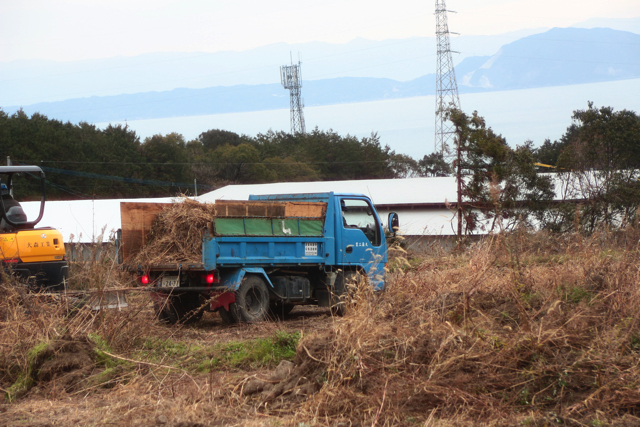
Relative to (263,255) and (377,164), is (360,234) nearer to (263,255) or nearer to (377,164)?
(263,255)

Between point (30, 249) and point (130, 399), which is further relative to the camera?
point (30, 249)

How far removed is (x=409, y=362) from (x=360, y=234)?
23.9 ft

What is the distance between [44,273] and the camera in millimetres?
9250

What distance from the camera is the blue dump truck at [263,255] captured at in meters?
10.7

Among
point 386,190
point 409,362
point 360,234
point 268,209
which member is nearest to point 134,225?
point 268,209

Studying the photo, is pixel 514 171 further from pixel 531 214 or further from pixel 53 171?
pixel 53 171

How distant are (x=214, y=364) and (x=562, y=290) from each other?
4.07 meters

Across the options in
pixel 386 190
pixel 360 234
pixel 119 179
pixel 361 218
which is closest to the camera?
pixel 360 234

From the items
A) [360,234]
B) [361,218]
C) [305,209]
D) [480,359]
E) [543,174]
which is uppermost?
[543,174]

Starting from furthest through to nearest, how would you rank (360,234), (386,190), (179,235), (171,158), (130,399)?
(171,158)
(386,190)
(360,234)
(179,235)
(130,399)

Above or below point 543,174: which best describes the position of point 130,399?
below

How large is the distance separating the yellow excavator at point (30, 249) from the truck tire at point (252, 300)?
9.40ft

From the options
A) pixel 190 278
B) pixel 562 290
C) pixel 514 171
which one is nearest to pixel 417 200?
pixel 514 171

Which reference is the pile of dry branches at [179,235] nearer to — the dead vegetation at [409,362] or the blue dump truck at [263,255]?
the blue dump truck at [263,255]
